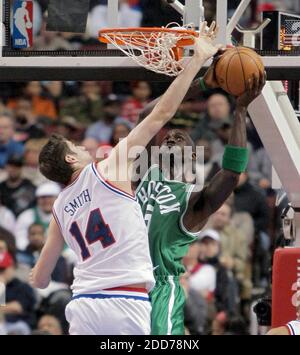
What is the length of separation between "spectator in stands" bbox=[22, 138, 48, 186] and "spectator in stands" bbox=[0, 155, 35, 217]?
39mm

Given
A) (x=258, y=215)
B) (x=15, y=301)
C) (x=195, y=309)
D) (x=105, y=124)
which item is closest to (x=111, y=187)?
(x=195, y=309)

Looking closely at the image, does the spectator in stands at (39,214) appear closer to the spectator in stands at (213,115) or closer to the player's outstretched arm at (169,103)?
the spectator in stands at (213,115)

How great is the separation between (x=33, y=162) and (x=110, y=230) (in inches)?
189

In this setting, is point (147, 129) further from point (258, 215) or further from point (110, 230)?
point (258, 215)

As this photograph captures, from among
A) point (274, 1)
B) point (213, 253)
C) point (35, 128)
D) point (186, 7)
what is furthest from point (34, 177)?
point (186, 7)

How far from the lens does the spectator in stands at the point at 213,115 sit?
11148 mm

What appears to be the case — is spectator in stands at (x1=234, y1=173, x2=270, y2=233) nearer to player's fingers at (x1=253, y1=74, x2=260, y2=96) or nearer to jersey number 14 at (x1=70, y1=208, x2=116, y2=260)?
player's fingers at (x1=253, y1=74, x2=260, y2=96)

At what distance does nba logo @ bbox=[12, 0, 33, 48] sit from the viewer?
7477 mm

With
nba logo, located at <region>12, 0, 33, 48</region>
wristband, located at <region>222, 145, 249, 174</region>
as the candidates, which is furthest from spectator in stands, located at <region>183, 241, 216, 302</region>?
wristband, located at <region>222, 145, 249, 174</region>

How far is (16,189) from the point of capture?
35.8 ft

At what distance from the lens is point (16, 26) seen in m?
7.52

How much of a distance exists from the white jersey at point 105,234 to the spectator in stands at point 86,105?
5.05 m

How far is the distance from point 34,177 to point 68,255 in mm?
893
